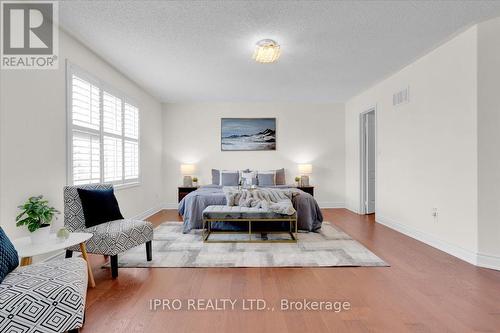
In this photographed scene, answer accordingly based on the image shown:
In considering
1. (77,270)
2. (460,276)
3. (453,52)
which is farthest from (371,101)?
(77,270)

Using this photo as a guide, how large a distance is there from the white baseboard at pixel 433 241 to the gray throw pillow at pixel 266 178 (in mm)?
2287

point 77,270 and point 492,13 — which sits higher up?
point 492,13

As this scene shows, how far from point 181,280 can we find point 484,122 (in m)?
3.62

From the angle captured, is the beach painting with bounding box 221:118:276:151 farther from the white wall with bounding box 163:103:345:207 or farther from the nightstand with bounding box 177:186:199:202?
the nightstand with bounding box 177:186:199:202

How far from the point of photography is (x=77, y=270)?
1685 mm

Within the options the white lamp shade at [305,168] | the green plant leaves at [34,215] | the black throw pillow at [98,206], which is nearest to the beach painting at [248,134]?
the white lamp shade at [305,168]

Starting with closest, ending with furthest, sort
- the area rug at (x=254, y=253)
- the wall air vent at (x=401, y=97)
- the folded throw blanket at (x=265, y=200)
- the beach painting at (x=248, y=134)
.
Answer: the area rug at (x=254, y=253) → the folded throw blanket at (x=265, y=200) → the wall air vent at (x=401, y=97) → the beach painting at (x=248, y=134)

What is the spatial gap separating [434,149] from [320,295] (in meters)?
2.63

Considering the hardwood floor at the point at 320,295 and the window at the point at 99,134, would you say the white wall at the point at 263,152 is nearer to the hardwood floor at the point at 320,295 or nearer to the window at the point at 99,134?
the window at the point at 99,134

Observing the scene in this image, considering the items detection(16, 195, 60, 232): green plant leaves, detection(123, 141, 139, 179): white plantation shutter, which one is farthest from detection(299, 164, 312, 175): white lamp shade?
detection(16, 195, 60, 232): green plant leaves

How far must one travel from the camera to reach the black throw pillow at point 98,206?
2740 mm

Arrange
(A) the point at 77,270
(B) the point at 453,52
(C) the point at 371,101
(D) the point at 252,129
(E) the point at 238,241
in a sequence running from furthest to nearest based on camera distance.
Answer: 1. (D) the point at 252,129
2. (C) the point at 371,101
3. (E) the point at 238,241
4. (B) the point at 453,52
5. (A) the point at 77,270

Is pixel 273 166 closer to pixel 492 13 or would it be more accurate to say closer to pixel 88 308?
pixel 492 13

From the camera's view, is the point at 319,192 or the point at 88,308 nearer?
the point at 88,308
